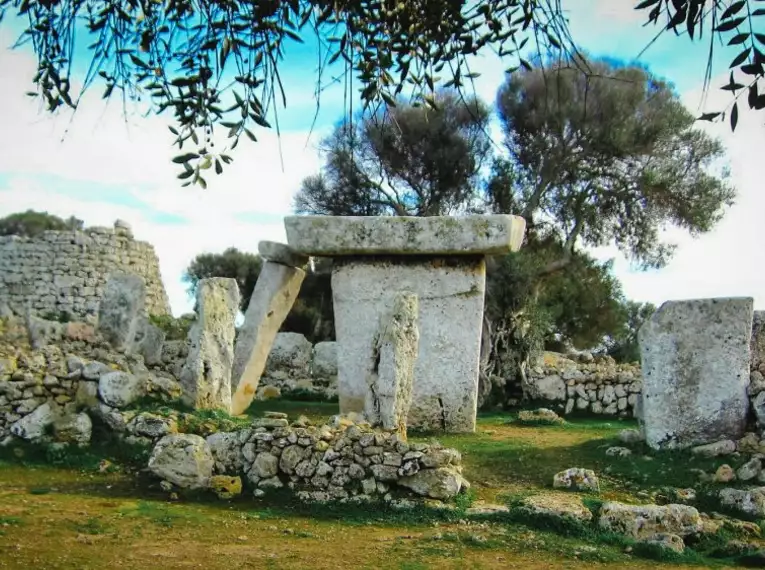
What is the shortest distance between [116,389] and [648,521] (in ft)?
19.3

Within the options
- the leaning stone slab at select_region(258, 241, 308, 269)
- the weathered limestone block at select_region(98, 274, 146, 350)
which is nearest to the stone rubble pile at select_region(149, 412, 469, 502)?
the leaning stone slab at select_region(258, 241, 308, 269)

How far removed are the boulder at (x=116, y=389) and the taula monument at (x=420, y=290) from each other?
109 inches

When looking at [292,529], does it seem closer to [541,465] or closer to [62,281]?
[541,465]

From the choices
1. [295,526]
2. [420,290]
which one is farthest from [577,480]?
[420,290]

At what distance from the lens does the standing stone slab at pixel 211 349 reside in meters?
13.0

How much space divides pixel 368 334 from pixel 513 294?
304 inches

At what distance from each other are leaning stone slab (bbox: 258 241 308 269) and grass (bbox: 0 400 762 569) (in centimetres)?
486

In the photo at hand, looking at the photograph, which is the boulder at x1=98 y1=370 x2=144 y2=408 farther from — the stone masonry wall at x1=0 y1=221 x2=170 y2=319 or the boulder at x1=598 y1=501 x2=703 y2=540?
the stone masonry wall at x1=0 y1=221 x2=170 y2=319

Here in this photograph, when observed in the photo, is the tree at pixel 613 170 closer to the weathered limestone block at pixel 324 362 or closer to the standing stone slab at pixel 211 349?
the weathered limestone block at pixel 324 362

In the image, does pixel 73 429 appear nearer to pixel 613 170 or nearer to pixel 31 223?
pixel 613 170

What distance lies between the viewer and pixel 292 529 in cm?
830

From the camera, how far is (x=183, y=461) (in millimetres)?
9461

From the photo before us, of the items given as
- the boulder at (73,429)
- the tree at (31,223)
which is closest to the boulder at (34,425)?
the boulder at (73,429)

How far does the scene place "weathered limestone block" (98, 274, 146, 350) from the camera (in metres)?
16.6
